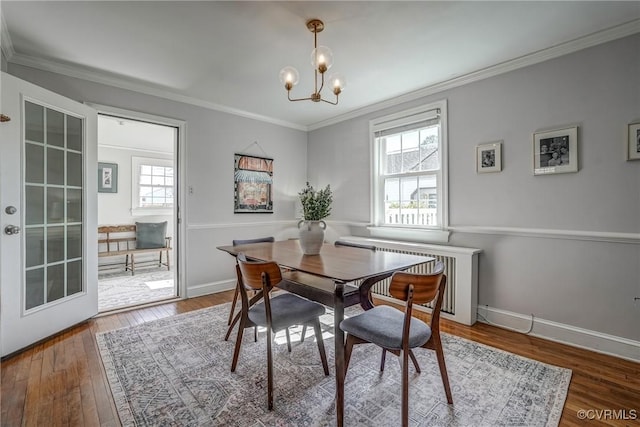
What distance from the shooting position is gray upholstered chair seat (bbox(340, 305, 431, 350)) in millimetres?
1507

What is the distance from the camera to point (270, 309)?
1.73m

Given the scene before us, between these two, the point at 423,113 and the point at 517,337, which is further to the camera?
the point at 423,113

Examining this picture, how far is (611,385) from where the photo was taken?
1.85m

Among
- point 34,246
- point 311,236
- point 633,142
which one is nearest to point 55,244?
point 34,246

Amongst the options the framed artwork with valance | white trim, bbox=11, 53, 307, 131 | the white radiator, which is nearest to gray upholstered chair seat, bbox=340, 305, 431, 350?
the white radiator

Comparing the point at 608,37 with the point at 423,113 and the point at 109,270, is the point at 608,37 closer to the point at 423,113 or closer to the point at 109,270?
the point at 423,113

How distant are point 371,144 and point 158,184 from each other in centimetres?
427

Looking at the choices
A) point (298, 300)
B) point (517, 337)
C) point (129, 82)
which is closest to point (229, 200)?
point (129, 82)

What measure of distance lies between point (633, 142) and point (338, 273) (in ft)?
7.81

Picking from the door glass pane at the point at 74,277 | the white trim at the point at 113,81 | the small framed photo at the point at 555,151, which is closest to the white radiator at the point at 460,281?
the small framed photo at the point at 555,151

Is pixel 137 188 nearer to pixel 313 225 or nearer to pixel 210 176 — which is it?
pixel 210 176

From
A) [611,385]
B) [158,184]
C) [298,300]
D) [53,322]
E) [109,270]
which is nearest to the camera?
[611,385]

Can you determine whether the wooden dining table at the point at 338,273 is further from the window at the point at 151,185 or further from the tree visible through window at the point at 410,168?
the window at the point at 151,185

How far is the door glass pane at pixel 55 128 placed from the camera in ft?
8.38
